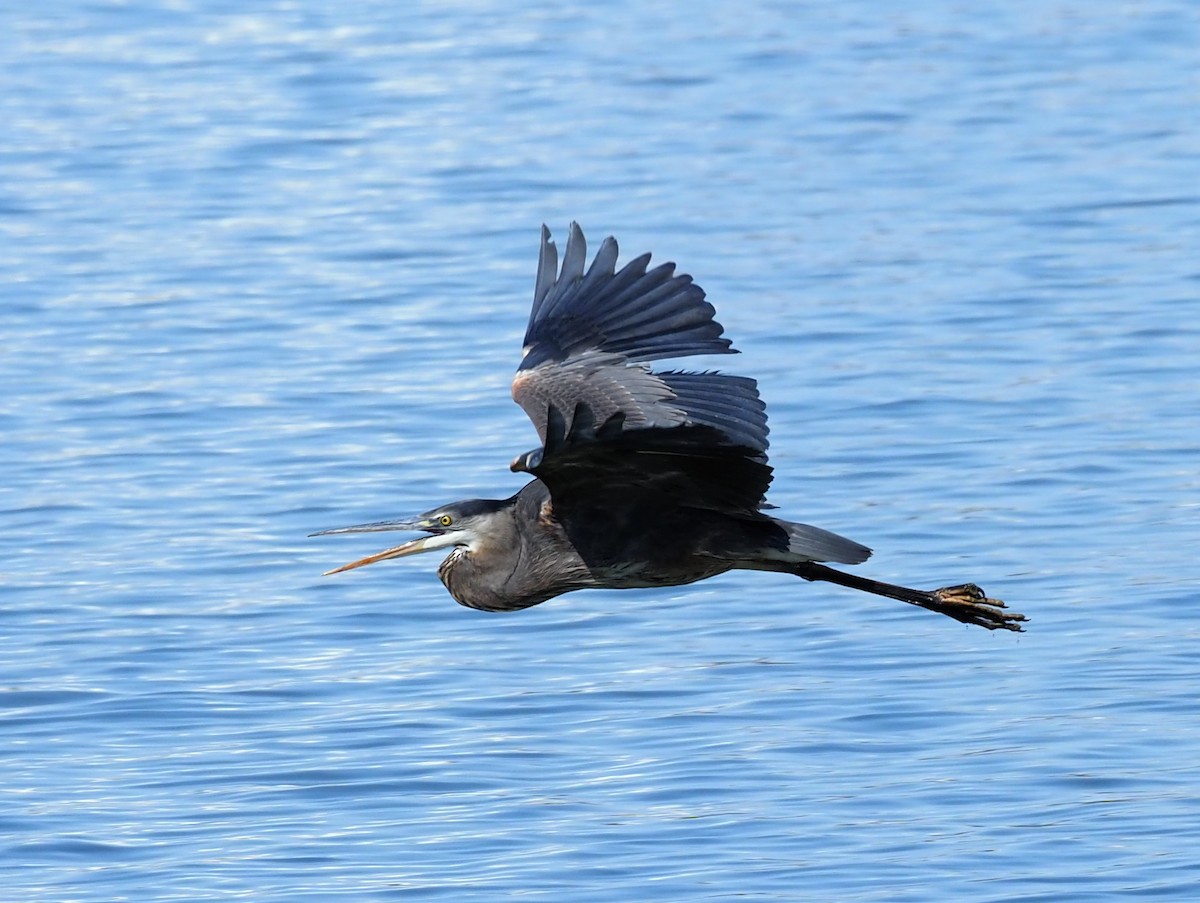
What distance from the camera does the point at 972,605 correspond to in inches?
336

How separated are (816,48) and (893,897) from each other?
42.3ft

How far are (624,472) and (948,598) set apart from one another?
5.47ft

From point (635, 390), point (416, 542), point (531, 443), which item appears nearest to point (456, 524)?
point (416, 542)

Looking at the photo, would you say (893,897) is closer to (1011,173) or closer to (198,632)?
(198,632)

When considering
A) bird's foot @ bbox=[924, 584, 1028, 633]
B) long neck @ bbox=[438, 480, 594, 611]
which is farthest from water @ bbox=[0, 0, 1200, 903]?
long neck @ bbox=[438, 480, 594, 611]

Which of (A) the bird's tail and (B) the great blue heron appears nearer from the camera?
(B) the great blue heron

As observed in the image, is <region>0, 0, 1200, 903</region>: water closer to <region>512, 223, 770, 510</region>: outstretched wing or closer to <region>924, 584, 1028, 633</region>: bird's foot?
<region>924, 584, 1028, 633</region>: bird's foot

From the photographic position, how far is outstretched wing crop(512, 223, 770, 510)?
702cm

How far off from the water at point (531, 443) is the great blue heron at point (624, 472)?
2.87ft

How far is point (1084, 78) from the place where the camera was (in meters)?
18.7

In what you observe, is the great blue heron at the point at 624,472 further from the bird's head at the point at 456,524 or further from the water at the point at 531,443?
the water at the point at 531,443

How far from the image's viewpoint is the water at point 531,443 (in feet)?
26.9

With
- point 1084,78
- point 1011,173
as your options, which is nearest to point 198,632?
point 1011,173

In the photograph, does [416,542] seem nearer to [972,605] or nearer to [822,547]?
[822,547]
